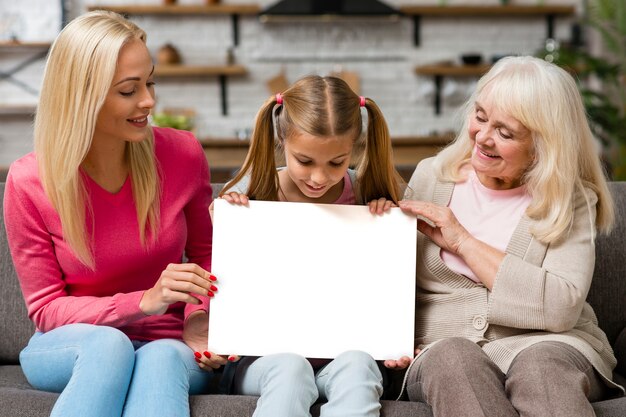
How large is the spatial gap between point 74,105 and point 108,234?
1.00ft

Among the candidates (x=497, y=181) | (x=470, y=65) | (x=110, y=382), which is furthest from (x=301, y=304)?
(x=470, y=65)

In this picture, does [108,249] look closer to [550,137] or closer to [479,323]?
[479,323]

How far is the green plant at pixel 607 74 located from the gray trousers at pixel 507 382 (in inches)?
134

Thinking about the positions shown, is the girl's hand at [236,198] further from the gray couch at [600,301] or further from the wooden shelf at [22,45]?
the wooden shelf at [22,45]

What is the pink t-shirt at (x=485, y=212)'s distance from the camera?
1846 mm

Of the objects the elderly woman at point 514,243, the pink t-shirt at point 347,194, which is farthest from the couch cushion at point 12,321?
the elderly woman at point 514,243

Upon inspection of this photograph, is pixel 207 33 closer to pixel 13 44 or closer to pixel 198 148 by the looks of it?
pixel 13 44

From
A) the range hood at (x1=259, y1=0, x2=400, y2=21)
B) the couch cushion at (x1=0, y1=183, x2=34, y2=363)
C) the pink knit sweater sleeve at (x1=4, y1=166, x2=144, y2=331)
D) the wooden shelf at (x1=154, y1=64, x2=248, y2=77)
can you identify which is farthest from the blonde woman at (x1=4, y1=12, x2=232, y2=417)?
the wooden shelf at (x1=154, y1=64, x2=248, y2=77)

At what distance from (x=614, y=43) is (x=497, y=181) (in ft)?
12.7

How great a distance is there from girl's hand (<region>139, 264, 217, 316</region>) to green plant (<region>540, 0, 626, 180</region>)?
11.8 ft

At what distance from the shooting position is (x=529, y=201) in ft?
6.12

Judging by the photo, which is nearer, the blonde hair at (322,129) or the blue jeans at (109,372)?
the blue jeans at (109,372)

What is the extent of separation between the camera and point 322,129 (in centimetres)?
168

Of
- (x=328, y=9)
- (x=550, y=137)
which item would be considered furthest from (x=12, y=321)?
(x=328, y=9)
